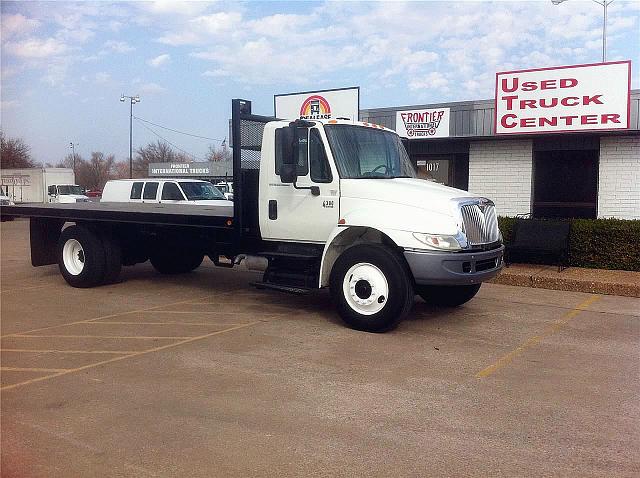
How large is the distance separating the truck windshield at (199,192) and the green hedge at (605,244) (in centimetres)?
949

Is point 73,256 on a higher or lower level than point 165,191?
lower

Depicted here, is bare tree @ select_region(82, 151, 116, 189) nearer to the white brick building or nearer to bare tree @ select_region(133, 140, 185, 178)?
bare tree @ select_region(133, 140, 185, 178)

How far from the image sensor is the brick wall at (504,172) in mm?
15148

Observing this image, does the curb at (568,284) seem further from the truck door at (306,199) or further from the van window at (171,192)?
the van window at (171,192)

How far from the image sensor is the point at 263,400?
529 centimetres

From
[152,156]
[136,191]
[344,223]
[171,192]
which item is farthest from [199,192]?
[152,156]

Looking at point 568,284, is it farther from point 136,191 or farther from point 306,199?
point 136,191

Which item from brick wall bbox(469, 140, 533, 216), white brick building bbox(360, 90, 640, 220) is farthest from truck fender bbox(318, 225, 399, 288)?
brick wall bbox(469, 140, 533, 216)

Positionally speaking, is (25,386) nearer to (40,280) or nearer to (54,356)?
(54,356)

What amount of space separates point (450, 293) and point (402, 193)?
2229 millimetres

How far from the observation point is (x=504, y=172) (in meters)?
15.5

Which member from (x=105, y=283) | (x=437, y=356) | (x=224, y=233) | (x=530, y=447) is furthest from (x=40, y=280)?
(x=530, y=447)

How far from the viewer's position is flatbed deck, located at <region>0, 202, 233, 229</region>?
9328mm

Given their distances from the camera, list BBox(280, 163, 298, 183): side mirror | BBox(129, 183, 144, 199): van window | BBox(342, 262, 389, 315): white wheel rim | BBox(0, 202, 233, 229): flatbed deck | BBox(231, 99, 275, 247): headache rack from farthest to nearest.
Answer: BBox(129, 183, 144, 199): van window → BBox(0, 202, 233, 229): flatbed deck → BBox(231, 99, 275, 247): headache rack → BBox(280, 163, 298, 183): side mirror → BBox(342, 262, 389, 315): white wheel rim
